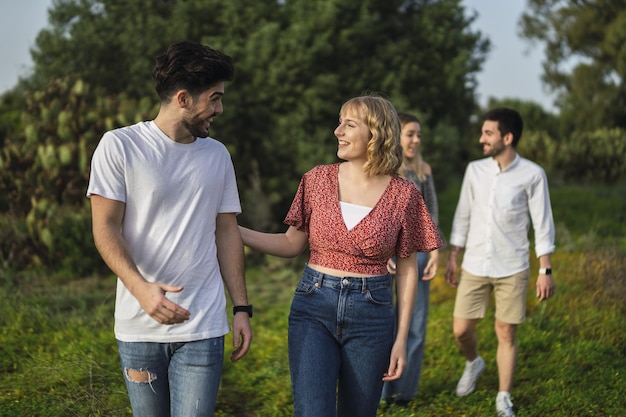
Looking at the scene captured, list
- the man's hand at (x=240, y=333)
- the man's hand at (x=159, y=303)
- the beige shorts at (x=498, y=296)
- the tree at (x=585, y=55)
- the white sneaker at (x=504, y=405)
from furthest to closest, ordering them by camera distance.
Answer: the tree at (x=585, y=55) < the beige shorts at (x=498, y=296) < the white sneaker at (x=504, y=405) < the man's hand at (x=240, y=333) < the man's hand at (x=159, y=303)

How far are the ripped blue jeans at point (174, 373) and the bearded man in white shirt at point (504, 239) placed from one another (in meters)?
3.08

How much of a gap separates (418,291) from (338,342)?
2.38 metres

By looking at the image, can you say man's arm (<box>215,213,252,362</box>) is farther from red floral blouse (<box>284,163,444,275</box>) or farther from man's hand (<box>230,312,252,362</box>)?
red floral blouse (<box>284,163,444,275</box>)

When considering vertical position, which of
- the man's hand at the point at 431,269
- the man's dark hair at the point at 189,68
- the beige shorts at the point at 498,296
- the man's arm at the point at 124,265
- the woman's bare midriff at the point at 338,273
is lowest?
the beige shorts at the point at 498,296

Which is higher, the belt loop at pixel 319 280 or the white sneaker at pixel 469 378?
the belt loop at pixel 319 280

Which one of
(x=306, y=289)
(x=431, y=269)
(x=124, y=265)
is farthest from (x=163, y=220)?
(x=431, y=269)

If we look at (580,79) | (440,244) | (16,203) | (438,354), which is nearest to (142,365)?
(440,244)

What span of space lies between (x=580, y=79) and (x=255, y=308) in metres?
27.8

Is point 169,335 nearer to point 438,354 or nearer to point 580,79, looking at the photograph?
point 438,354

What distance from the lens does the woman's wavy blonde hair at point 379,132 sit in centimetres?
359

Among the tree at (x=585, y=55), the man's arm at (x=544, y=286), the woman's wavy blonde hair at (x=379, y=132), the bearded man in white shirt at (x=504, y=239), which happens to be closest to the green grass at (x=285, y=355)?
the bearded man in white shirt at (x=504, y=239)

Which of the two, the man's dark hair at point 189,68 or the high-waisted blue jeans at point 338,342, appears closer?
the man's dark hair at point 189,68

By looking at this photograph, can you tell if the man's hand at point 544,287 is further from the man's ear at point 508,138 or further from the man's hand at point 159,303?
the man's hand at point 159,303

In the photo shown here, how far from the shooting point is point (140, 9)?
17.0 meters
